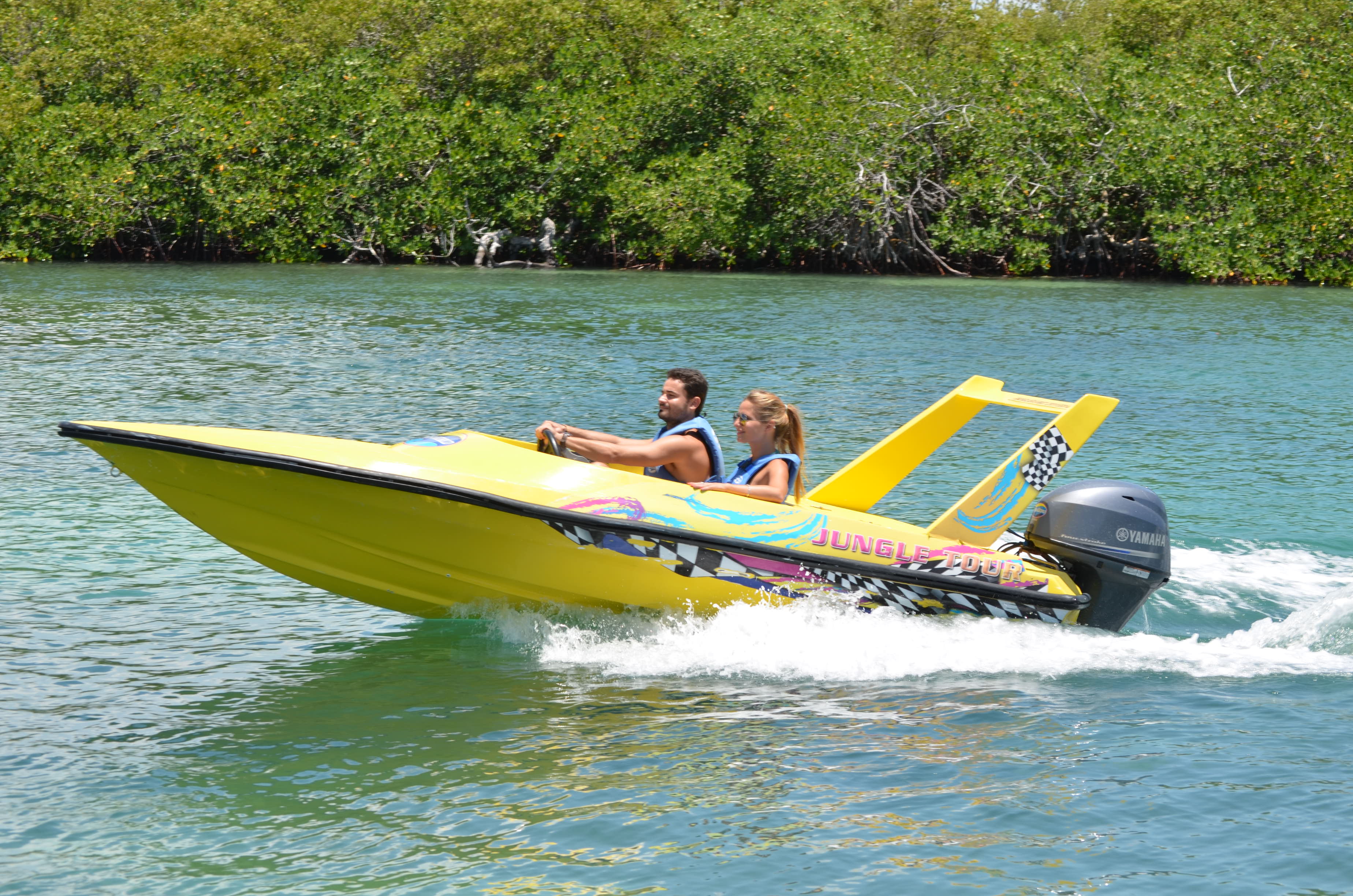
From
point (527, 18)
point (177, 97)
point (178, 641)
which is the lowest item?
point (178, 641)

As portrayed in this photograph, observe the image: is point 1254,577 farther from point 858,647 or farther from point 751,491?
point 751,491

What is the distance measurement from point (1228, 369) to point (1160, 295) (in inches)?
381

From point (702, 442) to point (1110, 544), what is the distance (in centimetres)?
197

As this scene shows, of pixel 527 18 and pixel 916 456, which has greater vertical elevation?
pixel 527 18

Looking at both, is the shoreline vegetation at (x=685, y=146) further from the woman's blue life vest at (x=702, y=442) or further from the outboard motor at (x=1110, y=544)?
the woman's blue life vest at (x=702, y=442)

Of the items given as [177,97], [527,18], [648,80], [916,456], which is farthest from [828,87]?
[916,456]

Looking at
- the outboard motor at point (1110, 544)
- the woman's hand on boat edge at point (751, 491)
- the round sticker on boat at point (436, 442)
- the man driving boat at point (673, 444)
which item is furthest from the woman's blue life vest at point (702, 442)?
the outboard motor at point (1110, 544)

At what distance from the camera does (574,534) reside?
5.98 m

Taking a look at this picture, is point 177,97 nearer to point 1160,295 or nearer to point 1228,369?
point 1160,295

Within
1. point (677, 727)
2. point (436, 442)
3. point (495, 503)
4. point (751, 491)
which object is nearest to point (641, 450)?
point (751, 491)

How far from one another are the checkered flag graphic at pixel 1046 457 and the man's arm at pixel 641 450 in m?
1.78

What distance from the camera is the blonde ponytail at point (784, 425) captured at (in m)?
6.41

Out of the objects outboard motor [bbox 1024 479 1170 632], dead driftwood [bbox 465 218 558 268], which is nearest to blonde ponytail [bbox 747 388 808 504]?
outboard motor [bbox 1024 479 1170 632]

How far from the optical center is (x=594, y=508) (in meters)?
5.94
